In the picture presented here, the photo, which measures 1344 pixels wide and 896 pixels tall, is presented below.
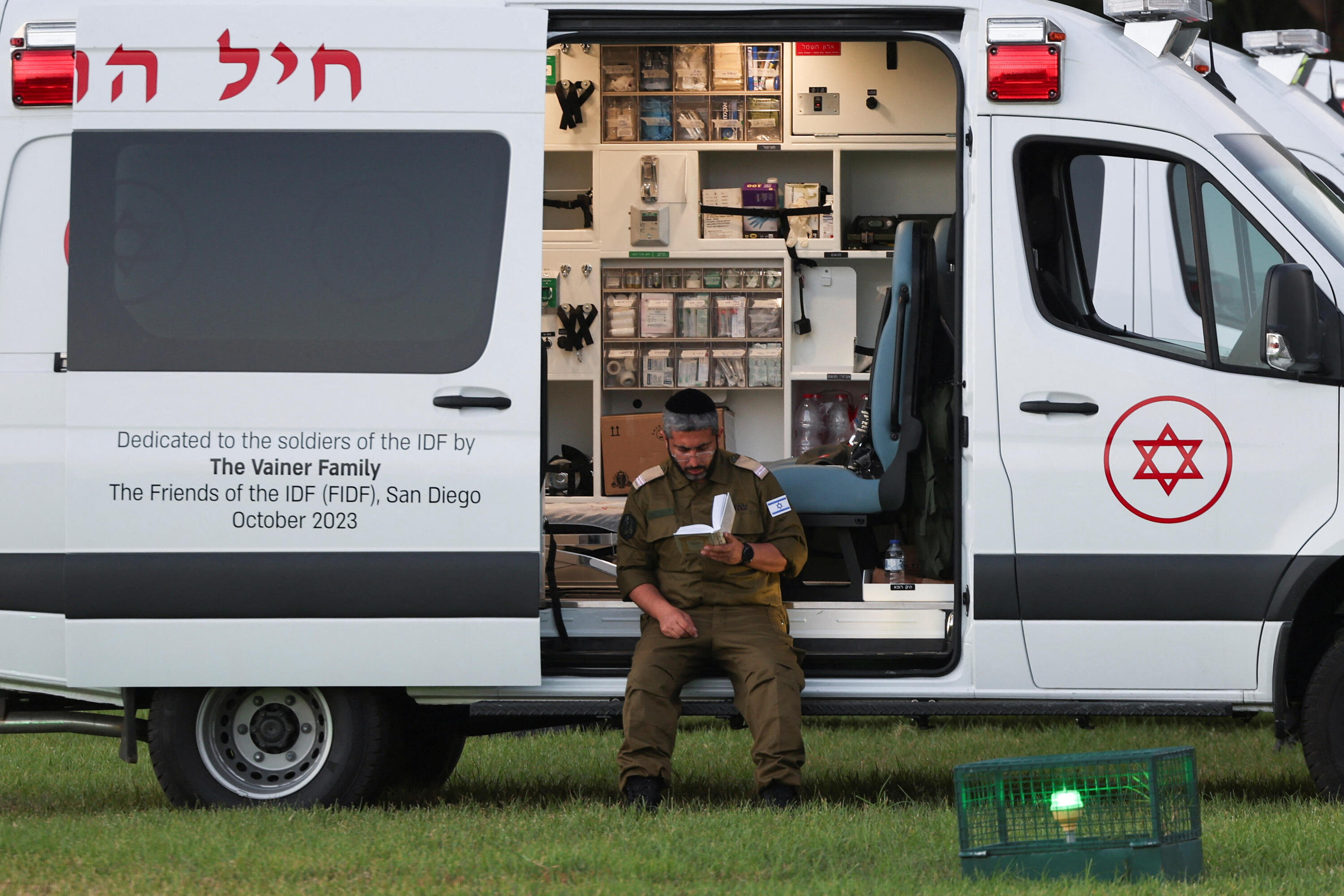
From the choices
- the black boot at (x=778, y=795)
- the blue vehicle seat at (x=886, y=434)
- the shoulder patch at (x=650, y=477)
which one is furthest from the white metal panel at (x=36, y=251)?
the black boot at (x=778, y=795)

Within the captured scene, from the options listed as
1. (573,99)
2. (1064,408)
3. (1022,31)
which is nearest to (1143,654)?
(1064,408)

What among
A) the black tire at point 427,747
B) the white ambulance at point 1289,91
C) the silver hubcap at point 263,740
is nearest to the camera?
the silver hubcap at point 263,740

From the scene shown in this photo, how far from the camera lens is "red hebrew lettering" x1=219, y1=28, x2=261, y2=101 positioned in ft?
18.0

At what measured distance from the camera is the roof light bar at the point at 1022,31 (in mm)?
5422

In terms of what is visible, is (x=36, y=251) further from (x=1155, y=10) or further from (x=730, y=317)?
(x=730, y=317)

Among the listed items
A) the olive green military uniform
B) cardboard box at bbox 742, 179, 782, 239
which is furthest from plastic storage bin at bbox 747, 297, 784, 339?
the olive green military uniform

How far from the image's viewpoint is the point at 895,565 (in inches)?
237

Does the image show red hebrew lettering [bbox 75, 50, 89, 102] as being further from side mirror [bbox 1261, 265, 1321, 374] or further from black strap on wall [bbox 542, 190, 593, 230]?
black strap on wall [bbox 542, 190, 593, 230]

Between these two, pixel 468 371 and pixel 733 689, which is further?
pixel 733 689

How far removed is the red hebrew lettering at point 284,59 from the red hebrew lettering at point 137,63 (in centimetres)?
38

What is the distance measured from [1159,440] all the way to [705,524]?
154 centimetres

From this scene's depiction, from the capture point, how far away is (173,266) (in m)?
5.49

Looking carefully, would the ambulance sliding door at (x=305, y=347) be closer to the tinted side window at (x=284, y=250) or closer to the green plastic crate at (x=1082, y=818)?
Answer: the tinted side window at (x=284, y=250)

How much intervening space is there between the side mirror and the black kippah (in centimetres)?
185
